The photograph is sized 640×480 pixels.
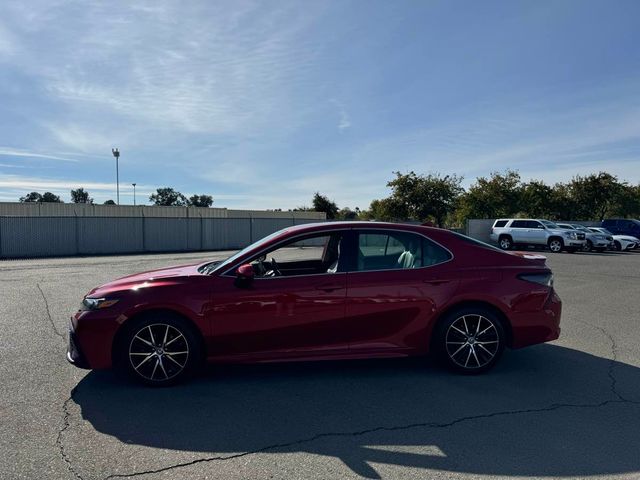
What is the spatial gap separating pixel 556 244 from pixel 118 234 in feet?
82.1

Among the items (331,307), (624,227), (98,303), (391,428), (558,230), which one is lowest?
(391,428)

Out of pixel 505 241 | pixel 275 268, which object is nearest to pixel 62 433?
pixel 275 268

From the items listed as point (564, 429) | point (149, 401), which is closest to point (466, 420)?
point (564, 429)

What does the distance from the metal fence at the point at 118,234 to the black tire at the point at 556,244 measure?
1733cm

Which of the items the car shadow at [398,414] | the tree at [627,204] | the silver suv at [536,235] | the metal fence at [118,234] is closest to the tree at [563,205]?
the tree at [627,204]

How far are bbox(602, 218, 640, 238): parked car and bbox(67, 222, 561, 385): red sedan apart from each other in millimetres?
31848

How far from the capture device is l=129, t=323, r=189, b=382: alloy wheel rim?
4453 mm

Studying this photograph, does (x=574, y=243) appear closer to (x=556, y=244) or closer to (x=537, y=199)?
(x=556, y=244)

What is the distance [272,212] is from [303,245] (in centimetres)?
3923

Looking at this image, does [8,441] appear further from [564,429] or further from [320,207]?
[320,207]

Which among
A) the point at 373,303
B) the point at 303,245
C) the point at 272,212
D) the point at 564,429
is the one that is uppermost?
the point at 272,212

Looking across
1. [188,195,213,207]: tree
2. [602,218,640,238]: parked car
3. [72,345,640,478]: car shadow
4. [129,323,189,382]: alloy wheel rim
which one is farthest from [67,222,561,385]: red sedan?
[188,195,213,207]: tree

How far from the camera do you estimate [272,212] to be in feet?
144

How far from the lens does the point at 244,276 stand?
4453mm
